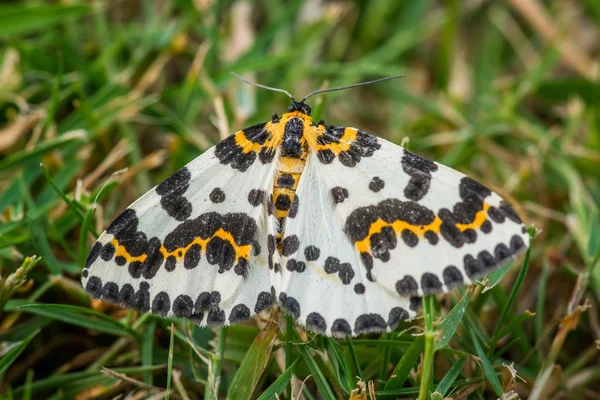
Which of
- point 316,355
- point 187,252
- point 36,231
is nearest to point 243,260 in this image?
point 187,252

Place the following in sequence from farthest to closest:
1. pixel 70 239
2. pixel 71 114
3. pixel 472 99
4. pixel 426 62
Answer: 1. pixel 426 62
2. pixel 472 99
3. pixel 71 114
4. pixel 70 239

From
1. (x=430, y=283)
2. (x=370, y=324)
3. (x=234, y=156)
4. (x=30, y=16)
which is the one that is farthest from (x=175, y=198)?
(x=30, y=16)

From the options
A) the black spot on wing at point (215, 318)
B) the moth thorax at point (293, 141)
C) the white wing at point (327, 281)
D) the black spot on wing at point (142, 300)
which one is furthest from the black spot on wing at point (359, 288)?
the black spot on wing at point (142, 300)

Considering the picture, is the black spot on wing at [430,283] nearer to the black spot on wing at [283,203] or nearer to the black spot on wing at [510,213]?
the black spot on wing at [510,213]

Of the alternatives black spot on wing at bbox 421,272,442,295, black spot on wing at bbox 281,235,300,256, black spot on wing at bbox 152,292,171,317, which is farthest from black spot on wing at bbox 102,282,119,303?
→ black spot on wing at bbox 421,272,442,295

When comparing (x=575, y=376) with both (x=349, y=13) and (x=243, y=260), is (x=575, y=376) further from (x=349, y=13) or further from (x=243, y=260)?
(x=349, y=13)
